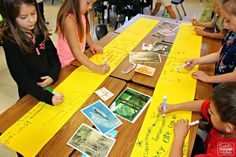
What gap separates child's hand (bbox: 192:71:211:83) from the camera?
1.35m

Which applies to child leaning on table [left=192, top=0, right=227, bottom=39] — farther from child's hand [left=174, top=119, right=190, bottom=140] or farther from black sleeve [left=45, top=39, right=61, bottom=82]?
Result: black sleeve [left=45, top=39, right=61, bottom=82]

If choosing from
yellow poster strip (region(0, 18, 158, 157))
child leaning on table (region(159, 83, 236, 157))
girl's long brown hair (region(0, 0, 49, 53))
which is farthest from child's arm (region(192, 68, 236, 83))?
girl's long brown hair (region(0, 0, 49, 53))

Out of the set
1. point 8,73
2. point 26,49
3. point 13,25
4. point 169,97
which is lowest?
point 8,73

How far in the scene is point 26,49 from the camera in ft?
4.09

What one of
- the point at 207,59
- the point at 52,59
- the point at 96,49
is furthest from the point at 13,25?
the point at 207,59

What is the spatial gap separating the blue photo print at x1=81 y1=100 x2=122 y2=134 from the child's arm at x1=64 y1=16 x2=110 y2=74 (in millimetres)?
303

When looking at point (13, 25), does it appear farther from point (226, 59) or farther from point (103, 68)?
point (226, 59)

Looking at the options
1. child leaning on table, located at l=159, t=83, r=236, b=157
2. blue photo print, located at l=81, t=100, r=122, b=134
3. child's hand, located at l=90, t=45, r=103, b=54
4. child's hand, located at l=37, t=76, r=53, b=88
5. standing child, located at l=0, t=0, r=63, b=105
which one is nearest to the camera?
child leaning on table, located at l=159, t=83, r=236, b=157

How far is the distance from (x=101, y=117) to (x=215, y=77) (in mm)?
709

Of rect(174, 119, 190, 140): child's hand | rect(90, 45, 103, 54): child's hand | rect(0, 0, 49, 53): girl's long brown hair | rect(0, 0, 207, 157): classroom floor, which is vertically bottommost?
rect(0, 0, 207, 157): classroom floor

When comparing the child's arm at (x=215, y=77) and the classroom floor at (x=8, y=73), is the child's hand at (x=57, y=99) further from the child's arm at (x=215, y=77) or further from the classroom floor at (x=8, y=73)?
the classroom floor at (x=8, y=73)

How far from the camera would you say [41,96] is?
114cm

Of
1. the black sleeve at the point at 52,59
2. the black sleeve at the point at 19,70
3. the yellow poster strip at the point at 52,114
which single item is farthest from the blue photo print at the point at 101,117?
the black sleeve at the point at 52,59

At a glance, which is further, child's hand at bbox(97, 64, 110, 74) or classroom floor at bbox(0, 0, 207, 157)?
classroom floor at bbox(0, 0, 207, 157)
